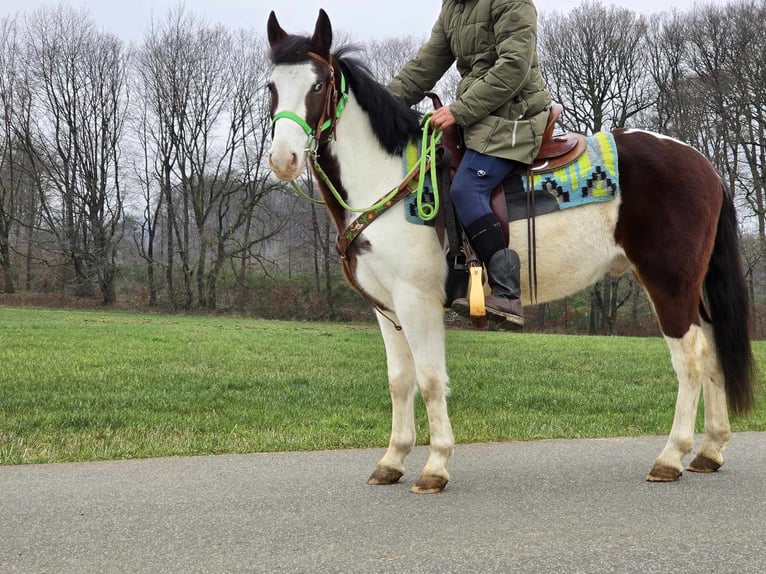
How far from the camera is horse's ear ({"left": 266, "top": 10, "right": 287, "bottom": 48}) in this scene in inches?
167

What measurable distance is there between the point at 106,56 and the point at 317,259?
17522 millimetres

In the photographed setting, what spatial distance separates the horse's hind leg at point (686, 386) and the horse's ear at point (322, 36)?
2.82 meters

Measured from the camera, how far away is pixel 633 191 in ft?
15.0

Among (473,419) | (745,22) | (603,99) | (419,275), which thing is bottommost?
(473,419)

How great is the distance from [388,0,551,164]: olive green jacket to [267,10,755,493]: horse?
0.42m

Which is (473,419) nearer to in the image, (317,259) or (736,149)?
(736,149)

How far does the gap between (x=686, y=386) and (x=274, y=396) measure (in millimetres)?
5465

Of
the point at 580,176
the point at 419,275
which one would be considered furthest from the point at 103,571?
the point at 580,176

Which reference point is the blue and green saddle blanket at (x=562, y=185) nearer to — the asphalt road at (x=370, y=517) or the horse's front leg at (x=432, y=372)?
the horse's front leg at (x=432, y=372)

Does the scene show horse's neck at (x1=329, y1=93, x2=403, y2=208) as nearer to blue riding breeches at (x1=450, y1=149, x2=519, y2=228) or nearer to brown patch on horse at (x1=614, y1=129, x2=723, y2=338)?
blue riding breeches at (x1=450, y1=149, x2=519, y2=228)

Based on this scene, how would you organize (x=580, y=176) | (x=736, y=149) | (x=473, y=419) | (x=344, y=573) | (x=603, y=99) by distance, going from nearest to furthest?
(x=344, y=573) < (x=580, y=176) < (x=473, y=419) < (x=736, y=149) < (x=603, y=99)

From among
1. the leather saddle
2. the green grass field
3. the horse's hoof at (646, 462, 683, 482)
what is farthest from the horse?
the green grass field

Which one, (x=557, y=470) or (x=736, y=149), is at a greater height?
(x=736, y=149)

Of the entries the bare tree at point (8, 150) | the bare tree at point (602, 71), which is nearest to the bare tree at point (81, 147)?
the bare tree at point (8, 150)
